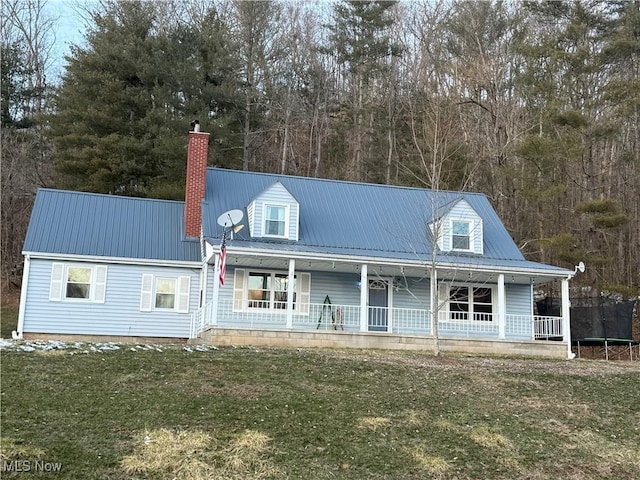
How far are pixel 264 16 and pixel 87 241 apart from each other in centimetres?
1918

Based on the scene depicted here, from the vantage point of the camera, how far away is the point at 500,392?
1102cm

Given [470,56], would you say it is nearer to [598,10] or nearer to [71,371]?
[598,10]

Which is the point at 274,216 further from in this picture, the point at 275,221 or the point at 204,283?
the point at 204,283

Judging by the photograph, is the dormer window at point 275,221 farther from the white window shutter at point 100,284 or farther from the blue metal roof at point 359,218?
the white window shutter at point 100,284

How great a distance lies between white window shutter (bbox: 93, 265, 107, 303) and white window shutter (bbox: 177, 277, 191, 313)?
2211mm

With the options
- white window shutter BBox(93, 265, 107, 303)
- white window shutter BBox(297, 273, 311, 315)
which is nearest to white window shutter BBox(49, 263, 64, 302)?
white window shutter BBox(93, 265, 107, 303)

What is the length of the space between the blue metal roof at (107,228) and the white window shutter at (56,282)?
0.48m

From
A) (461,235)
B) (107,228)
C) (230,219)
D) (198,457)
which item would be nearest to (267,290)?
(230,219)

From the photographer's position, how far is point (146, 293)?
1903cm

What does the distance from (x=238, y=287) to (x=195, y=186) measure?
4.08 m

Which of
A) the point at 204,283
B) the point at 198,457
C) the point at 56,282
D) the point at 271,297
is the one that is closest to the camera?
the point at 198,457

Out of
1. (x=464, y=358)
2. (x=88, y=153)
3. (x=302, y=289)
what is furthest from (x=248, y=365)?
(x=88, y=153)

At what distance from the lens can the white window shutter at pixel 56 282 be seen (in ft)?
60.0

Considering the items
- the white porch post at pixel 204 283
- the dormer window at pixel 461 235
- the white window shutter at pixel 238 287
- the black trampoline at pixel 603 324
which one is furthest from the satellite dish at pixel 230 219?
the black trampoline at pixel 603 324
